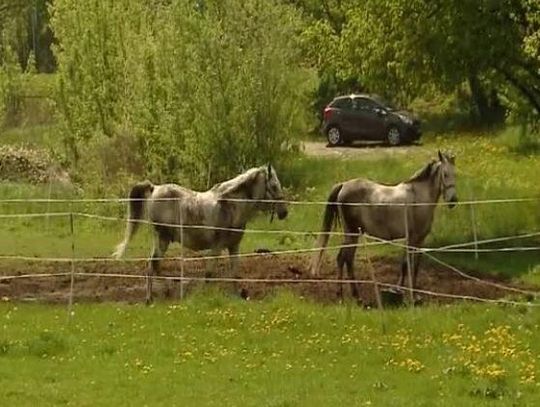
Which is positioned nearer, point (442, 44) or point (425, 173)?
point (425, 173)

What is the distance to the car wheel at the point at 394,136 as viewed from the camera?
46.1 metres

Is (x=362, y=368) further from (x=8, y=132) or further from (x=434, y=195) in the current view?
(x=8, y=132)

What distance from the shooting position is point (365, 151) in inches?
1753

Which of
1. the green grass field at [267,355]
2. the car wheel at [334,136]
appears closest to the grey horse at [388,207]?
the green grass field at [267,355]

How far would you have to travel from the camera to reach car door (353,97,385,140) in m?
46.6

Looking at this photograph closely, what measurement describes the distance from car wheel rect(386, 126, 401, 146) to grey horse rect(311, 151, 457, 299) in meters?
25.7

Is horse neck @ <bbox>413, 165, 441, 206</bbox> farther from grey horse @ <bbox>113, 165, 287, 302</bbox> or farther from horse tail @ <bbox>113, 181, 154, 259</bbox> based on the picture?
horse tail @ <bbox>113, 181, 154, 259</bbox>

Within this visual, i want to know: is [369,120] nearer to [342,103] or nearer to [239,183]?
[342,103]

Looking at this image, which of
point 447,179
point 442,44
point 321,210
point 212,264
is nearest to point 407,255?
point 447,179

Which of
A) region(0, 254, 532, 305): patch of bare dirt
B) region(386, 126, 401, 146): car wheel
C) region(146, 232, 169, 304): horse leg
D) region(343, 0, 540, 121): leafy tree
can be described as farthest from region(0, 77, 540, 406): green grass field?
region(386, 126, 401, 146): car wheel

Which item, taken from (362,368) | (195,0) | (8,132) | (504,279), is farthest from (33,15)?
(362,368)

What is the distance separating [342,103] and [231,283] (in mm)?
28228

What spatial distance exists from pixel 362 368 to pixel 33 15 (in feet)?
241

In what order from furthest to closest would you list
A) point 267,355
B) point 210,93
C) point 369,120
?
point 369,120, point 210,93, point 267,355
